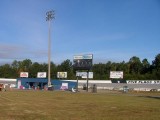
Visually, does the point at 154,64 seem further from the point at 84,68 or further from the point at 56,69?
the point at 84,68

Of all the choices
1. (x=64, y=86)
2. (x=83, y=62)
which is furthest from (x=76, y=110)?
(x=64, y=86)

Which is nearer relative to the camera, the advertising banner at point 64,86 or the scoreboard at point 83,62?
the scoreboard at point 83,62

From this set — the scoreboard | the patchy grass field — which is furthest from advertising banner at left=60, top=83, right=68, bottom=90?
the patchy grass field

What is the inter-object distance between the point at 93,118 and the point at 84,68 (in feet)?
239

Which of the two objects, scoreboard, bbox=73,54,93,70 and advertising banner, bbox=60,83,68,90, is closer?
scoreboard, bbox=73,54,93,70

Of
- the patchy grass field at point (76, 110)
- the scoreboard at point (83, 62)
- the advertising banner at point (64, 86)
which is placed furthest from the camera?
the advertising banner at point (64, 86)

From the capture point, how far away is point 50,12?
9788cm

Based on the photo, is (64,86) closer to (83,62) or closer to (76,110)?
(83,62)

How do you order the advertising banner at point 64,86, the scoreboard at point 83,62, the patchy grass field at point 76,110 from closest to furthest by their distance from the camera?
the patchy grass field at point 76,110, the scoreboard at point 83,62, the advertising banner at point 64,86

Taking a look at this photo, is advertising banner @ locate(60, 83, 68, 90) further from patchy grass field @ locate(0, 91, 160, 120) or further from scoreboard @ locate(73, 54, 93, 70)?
patchy grass field @ locate(0, 91, 160, 120)

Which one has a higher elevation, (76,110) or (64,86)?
(64,86)

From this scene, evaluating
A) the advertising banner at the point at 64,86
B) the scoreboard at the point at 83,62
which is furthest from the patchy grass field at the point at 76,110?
the advertising banner at the point at 64,86

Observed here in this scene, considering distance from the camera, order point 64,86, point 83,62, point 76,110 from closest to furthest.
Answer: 1. point 76,110
2. point 83,62
3. point 64,86

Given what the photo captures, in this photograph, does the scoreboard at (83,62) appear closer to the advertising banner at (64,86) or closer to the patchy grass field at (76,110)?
the advertising banner at (64,86)
